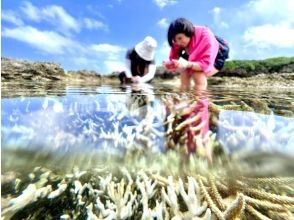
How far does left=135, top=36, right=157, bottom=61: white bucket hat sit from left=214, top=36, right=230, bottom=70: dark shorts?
1538 mm

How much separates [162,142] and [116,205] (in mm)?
389

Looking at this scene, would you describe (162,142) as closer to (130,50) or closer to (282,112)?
(282,112)

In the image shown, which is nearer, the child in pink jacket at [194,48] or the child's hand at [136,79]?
the child in pink jacket at [194,48]

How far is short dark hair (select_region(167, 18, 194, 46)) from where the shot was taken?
3926 mm

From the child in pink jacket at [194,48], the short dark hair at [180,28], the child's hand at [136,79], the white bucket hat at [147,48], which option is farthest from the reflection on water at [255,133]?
the white bucket hat at [147,48]

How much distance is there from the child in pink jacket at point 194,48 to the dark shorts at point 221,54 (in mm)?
65

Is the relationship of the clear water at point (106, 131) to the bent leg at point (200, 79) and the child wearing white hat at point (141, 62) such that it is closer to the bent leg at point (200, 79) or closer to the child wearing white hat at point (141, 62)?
the bent leg at point (200, 79)

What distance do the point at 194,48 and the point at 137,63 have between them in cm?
204

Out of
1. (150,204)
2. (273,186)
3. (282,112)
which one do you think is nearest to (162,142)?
(150,204)

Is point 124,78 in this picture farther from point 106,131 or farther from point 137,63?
point 106,131

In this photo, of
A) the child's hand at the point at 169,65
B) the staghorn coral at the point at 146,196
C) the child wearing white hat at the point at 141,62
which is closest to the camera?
the staghorn coral at the point at 146,196

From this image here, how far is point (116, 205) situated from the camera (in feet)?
4.88

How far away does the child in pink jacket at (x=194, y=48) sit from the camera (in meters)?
3.86

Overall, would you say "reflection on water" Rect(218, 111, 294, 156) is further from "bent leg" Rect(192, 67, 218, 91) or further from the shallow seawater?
"bent leg" Rect(192, 67, 218, 91)
